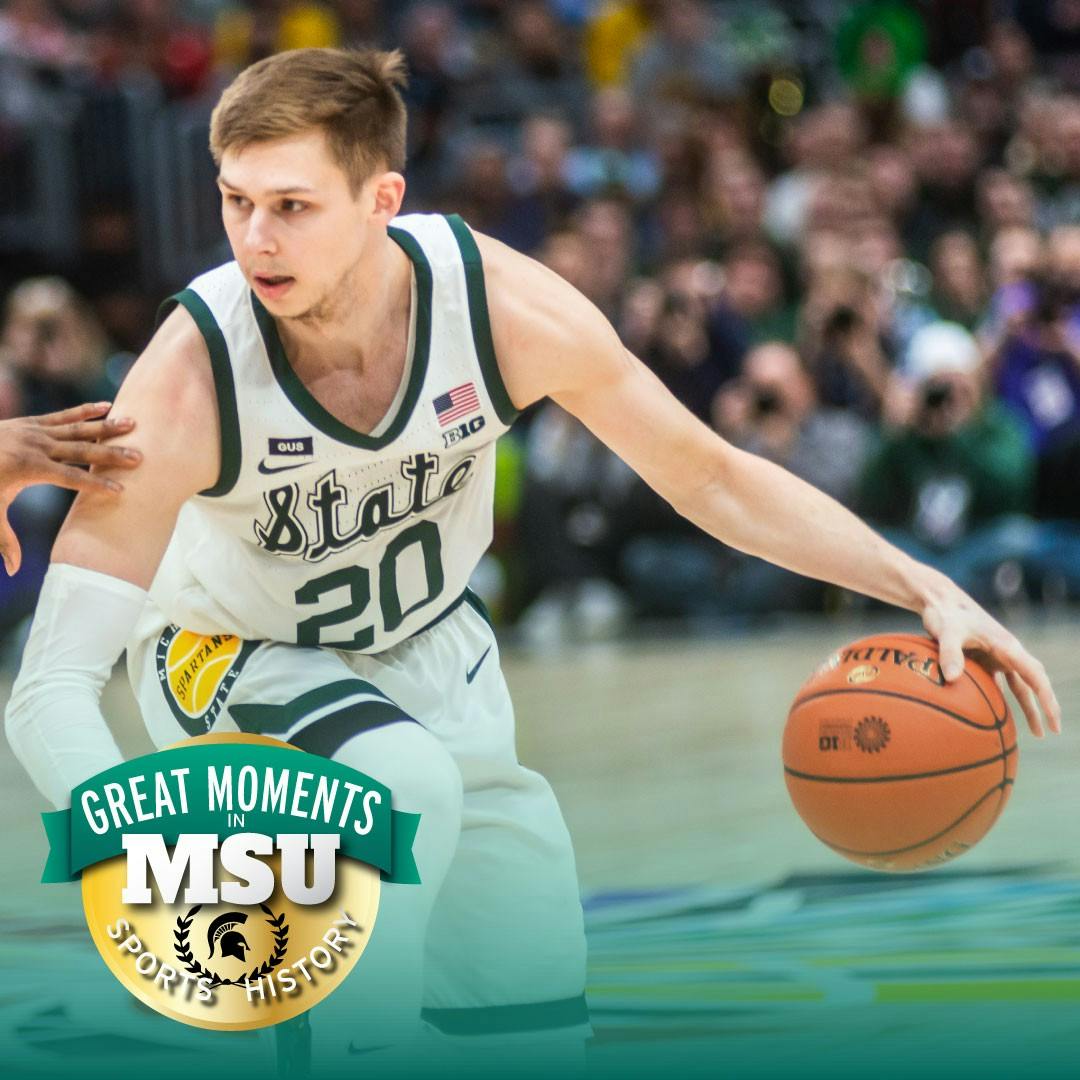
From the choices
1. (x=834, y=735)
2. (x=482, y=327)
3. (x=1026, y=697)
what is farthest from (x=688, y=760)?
(x=482, y=327)

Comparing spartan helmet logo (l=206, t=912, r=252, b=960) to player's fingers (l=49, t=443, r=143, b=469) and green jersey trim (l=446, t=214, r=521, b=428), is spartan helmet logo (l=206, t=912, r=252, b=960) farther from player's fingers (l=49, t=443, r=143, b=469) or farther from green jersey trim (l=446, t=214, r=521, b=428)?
green jersey trim (l=446, t=214, r=521, b=428)

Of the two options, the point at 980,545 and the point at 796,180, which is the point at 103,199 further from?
the point at 980,545

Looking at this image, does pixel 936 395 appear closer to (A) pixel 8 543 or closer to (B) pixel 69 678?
(A) pixel 8 543

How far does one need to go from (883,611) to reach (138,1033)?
665 centimetres

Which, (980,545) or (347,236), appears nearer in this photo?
(347,236)

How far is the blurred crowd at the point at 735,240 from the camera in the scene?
9312mm

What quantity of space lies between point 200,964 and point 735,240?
26.9 ft

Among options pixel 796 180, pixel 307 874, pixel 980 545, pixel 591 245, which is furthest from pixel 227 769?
pixel 796 180

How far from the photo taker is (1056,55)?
12.3m

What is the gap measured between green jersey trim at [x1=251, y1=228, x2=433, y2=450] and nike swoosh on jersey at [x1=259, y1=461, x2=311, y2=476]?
0.23ft

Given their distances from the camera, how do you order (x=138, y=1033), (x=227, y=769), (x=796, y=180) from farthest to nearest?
(x=796, y=180)
(x=138, y=1033)
(x=227, y=769)

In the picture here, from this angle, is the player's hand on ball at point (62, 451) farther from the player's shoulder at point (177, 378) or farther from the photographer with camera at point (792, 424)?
the photographer with camera at point (792, 424)

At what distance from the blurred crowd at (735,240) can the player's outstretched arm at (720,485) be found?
18.2 feet

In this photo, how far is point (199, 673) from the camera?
3.57 meters
